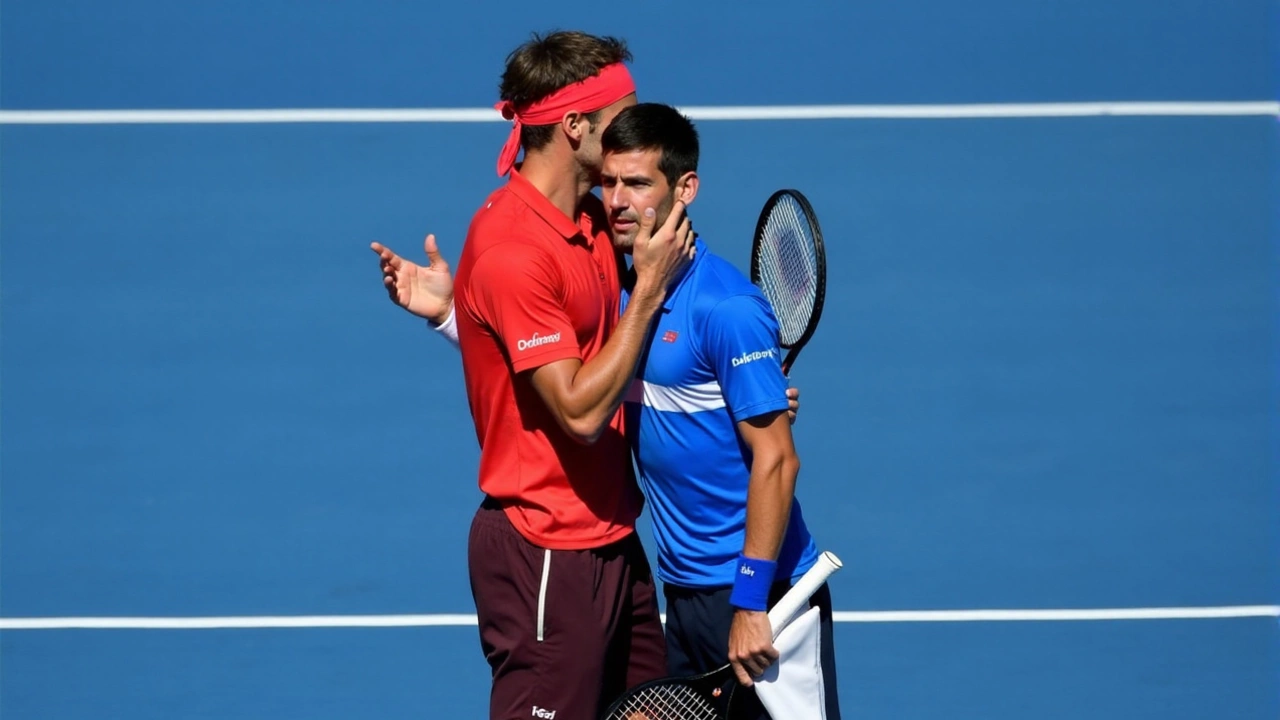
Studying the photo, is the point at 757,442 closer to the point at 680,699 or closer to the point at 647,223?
the point at 647,223

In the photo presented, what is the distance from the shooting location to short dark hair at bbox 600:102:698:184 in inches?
135

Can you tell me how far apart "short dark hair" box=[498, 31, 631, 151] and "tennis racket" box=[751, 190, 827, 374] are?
1.85 feet

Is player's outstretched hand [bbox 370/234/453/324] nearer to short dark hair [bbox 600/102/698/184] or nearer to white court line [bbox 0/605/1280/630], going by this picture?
short dark hair [bbox 600/102/698/184]

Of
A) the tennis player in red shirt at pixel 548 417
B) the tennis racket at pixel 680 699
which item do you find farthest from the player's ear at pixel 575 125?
the tennis racket at pixel 680 699

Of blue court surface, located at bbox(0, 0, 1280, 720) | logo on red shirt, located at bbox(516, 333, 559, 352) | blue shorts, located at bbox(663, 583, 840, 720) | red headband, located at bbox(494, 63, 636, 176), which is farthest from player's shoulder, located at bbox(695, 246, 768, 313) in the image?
blue court surface, located at bbox(0, 0, 1280, 720)

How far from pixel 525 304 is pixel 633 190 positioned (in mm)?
370

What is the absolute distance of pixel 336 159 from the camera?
24.5ft

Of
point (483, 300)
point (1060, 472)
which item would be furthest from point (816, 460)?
point (483, 300)

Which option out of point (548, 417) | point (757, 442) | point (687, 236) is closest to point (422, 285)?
point (548, 417)

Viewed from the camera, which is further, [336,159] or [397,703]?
[336,159]

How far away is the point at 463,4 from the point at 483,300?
4.82 m

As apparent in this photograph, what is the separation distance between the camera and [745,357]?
3.36m

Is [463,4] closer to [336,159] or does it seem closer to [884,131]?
[336,159]

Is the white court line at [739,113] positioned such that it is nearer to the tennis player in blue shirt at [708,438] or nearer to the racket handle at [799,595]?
the tennis player in blue shirt at [708,438]
